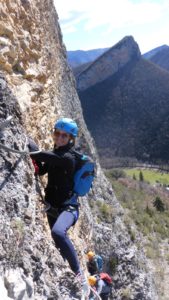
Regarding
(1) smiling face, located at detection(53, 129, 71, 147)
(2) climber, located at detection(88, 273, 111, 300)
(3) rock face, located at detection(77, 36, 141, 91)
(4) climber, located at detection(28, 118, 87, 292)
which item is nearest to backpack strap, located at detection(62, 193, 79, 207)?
(4) climber, located at detection(28, 118, 87, 292)

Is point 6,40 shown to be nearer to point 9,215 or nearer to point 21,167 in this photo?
point 21,167

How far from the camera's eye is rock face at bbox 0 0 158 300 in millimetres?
5074

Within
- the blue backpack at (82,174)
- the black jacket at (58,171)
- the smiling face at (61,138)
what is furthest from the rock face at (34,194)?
the blue backpack at (82,174)

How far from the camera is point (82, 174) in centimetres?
674

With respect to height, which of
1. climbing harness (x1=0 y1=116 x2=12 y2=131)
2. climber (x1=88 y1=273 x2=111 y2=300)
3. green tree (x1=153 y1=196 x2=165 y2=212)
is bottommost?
Answer: green tree (x1=153 y1=196 x2=165 y2=212)

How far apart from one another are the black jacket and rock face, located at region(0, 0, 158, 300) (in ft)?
1.01

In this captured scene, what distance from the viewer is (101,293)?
7.56m

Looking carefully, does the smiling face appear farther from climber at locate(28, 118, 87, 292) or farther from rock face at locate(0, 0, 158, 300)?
rock face at locate(0, 0, 158, 300)

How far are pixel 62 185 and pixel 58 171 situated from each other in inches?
8.1

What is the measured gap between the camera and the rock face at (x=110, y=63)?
142 meters

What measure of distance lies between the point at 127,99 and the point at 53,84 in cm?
11032

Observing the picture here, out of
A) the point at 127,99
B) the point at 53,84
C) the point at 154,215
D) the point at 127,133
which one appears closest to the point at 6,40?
the point at 53,84

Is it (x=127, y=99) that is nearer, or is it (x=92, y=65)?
(x=127, y=99)

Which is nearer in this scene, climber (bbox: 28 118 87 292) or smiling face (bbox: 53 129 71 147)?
climber (bbox: 28 118 87 292)
